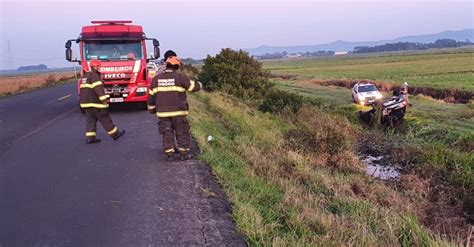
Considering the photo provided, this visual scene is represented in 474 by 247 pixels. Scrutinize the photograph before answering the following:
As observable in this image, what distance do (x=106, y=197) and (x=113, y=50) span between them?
28.6 ft

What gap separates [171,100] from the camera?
762 centimetres

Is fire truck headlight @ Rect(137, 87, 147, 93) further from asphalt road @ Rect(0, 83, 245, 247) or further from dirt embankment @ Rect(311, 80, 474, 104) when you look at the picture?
dirt embankment @ Rect(311, 80, 474, 104)

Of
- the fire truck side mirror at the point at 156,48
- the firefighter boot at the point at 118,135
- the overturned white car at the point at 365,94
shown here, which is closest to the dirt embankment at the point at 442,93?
the overturned white car at the point at 365,94

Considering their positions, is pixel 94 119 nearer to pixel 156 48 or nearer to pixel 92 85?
pixel 92 85

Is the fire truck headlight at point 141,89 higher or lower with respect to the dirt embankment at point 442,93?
higher

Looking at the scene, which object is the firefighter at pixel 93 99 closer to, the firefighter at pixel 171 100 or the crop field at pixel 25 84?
the firefighter at pixel 171 100

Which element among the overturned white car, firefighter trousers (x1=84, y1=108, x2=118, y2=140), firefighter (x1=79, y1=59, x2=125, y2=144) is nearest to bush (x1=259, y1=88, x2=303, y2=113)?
the overturned white car

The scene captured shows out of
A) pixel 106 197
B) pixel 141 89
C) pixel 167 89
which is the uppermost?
pixel 167 89

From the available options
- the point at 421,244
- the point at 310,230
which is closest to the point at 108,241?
the point at 310,230

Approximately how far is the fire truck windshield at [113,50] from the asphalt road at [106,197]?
4083 mm

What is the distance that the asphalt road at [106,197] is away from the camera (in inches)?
183

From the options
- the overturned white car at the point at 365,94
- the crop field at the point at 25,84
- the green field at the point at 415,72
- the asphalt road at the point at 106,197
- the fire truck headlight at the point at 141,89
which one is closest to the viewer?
the asphalt road at the point at 106,197

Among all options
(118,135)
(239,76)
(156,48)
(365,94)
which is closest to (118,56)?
(156,48)

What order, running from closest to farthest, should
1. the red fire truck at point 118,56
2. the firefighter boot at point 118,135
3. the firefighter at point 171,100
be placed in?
the firefighter at point 171,100 → the firefighter boot at point 118,135 → the red fire truck at point 118,56
